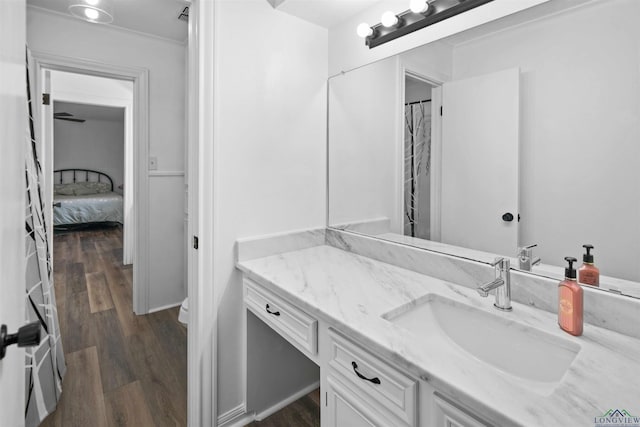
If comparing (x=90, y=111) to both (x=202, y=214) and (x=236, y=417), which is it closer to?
(x=202, y=214)

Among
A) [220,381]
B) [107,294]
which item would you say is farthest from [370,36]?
[107,294]

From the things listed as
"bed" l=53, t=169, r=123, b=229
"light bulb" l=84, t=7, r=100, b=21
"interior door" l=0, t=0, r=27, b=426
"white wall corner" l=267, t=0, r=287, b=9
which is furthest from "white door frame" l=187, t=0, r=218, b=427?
"bed" l=53, t=169, r=123, b=229

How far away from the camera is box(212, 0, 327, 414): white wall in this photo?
1.49 meters

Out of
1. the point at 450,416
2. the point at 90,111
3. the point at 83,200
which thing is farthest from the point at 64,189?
the point at 450,416

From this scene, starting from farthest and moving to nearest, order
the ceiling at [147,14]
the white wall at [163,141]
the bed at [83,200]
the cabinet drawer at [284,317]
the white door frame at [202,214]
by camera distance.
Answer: the bed at [83,200]
the white wall at [163,141]
the ceiling at [147,14]
the white door frame at [202,214]
the cabinet drawer at [284,317]

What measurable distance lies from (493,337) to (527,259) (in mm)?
305

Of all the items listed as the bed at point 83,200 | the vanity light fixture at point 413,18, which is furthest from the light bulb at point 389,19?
the bed at point 83,200

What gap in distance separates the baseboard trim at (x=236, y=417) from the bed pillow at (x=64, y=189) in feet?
24.4

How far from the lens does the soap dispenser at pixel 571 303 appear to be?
0.86 metres

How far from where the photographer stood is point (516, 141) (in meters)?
1.16

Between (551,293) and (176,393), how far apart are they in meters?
1.87

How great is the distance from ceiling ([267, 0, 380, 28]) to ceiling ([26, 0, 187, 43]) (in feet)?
3.04

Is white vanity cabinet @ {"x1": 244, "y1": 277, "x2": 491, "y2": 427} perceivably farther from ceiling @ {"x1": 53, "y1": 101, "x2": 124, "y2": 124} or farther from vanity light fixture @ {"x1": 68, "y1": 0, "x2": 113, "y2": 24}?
ceiling @ {"x1": 53, "y1": 101, "x2": 124, "y2": 124}

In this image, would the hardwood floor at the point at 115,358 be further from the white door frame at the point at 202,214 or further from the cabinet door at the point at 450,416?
the cabinet door at the point at 450,416
